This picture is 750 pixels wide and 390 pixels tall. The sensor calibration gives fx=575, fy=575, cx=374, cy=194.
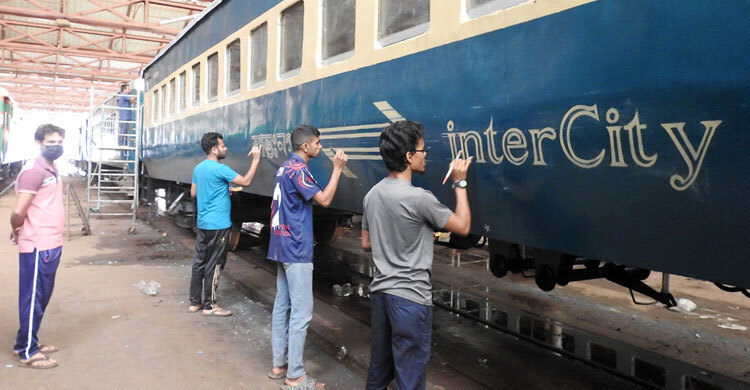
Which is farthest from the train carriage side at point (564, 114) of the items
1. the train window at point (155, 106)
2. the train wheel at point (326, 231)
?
the train window at point (155, 106)

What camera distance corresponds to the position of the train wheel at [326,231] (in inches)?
376

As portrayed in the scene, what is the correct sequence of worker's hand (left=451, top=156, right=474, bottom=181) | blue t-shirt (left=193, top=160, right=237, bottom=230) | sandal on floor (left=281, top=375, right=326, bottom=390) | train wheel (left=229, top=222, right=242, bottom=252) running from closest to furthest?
worker's hand (left=451, top=156, right=474, bottom=181) → sandal on floor (left=281, top=375, right=326, bottom=390) → blue t-shirt (left=193, top=160, right=237, bottom=230) → train wheel (left=229, top=222, right=242, bottom=252)

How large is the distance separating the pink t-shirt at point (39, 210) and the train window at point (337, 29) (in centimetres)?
215

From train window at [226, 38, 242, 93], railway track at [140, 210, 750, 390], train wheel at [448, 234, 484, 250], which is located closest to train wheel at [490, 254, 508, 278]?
train wheel at [448, 234, 484, 250]

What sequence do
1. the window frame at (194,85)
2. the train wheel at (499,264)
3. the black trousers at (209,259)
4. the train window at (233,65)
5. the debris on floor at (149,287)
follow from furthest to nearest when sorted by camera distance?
the window frame at (194,85)
the train window at (233,65)
the debris on floor at (149,287)
the black trousers at (209,259)
the train wheel at (499,264)

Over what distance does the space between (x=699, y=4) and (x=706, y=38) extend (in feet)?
0.40

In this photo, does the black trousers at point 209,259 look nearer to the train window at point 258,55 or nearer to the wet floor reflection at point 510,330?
the wet floor reflection at point 510,330

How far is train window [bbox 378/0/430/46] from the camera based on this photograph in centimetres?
333

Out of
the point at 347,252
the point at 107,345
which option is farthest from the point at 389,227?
the point at 347,252

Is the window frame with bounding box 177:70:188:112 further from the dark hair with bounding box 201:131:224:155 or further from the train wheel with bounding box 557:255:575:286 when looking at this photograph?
the train wheel with bounding box 557:255:575:286

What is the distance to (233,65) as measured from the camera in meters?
6.53

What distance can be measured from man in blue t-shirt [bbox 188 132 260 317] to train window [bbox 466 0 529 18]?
2543 mm

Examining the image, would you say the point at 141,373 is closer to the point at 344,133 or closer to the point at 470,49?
the point at 344,133

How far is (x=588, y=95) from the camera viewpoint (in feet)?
7.55
